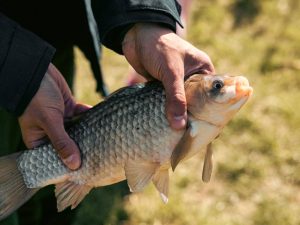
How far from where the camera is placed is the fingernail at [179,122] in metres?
1.46

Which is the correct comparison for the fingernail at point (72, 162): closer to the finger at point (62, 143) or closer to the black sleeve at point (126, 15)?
the finger at point (62, 143)

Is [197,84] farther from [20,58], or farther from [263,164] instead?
[263,164]

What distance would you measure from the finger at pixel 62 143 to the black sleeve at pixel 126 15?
0.29 m

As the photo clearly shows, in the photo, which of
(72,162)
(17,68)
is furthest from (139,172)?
(17,68)

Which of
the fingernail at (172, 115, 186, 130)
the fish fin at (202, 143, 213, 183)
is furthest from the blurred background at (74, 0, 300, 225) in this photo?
the fingernail at (172, 115, 186, 130)

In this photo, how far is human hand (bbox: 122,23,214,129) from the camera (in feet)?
4.83

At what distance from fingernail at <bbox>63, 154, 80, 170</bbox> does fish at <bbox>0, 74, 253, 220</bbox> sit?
0.07ft

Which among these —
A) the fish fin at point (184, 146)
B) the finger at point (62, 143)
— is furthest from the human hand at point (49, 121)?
the fish fin at point (184, 146)

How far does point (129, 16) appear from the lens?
162 centimetres

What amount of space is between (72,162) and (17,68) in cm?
27

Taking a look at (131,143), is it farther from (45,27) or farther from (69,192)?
(45,27)

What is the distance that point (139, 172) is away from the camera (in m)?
1.53

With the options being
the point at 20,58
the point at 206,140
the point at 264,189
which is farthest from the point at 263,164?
the point at 20,58

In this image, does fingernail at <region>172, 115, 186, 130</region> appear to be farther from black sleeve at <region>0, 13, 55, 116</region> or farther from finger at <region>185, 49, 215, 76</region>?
black sleeve at <region>0, 13, 55, 116</region>
